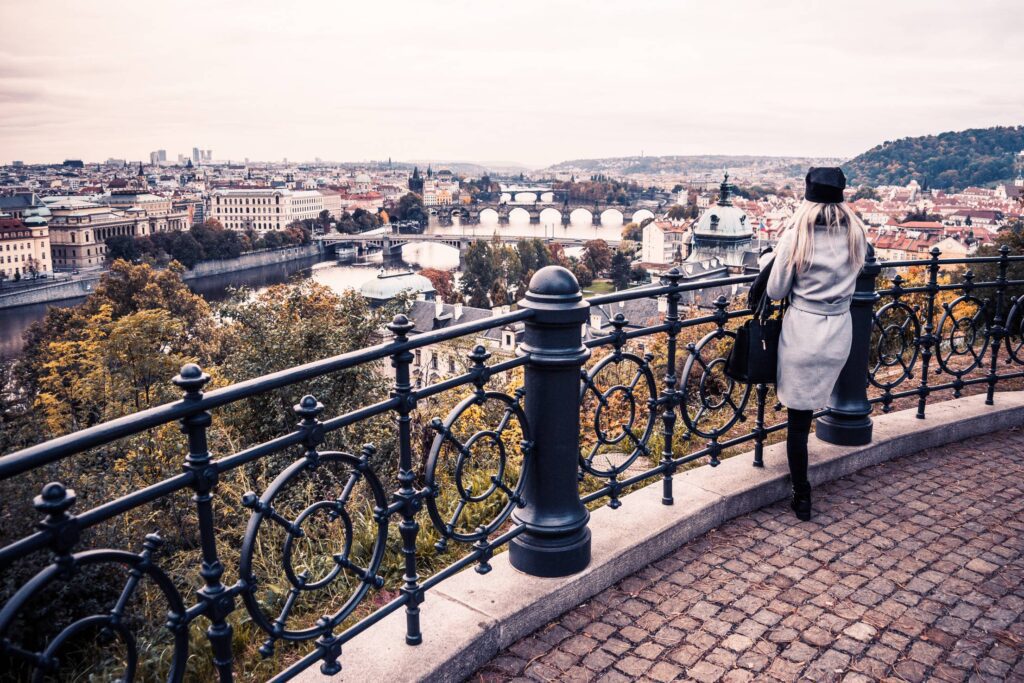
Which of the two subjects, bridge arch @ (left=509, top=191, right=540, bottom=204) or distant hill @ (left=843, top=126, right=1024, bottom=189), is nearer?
distant hill @ (left=843, top=126, right=1024, bottom=189)

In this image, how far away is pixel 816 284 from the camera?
3.46m

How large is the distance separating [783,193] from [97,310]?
5352 inches

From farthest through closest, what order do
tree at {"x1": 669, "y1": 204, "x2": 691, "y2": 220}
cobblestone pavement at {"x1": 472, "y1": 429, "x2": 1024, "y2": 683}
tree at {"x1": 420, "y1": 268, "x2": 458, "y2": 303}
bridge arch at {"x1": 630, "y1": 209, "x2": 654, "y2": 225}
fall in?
1. bridge arch at {"x1": 630, "y1": 209, "x2": 654, "y2": 225}
2. tree at {"x1": 669, "y1": 204, "x2": 691, "y2": 220}
3. tree at {"x1": 420, "y1": 268, "x2": 458, "y2": 303}
4. cobblestone pavement at {"x1": 472, "y1": 429, "x2": 1024, "y2": 683}

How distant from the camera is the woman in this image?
3.43 meters

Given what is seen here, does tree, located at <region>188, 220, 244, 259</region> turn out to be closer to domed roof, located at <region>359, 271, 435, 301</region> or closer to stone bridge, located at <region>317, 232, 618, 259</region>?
stone bridge, located at <region>317, 232, 618, 259</region>

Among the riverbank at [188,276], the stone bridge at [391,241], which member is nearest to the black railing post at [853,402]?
the riverbank at [188,276]

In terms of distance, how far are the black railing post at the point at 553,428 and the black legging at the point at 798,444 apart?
122 centimetres

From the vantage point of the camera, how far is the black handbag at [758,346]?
3615mm

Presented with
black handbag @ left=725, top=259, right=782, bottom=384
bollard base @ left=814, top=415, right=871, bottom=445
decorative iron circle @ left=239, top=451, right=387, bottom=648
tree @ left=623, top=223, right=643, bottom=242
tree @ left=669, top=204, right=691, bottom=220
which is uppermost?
black handbag @ left=725, top=259, right=782, bottom=384

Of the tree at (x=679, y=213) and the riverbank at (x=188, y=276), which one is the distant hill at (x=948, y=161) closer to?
the tree at (x=679, y=213)

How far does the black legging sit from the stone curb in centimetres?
19

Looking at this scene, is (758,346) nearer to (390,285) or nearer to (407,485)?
(407,485)

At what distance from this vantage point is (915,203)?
336 feet

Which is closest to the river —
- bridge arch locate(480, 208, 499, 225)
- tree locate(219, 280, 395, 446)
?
bridge arch locate(480, 208, 499, 225)
